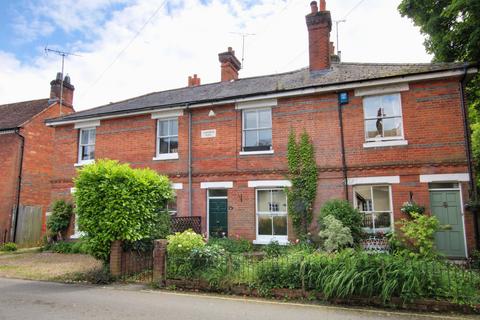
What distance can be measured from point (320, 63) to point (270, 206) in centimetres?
694

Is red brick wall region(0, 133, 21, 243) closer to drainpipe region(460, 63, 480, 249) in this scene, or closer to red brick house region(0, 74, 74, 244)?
red brick house region(0, 74, 74, 244)

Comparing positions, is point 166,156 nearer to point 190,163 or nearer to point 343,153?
point 190,163

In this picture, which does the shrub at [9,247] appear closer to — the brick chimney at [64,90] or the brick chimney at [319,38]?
the brick chimney at [64,90]

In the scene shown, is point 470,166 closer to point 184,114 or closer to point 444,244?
point 444,244

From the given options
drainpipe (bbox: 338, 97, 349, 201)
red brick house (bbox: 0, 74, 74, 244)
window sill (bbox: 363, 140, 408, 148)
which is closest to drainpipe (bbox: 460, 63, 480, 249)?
window sill (bbox: 363, 140, 408, 148)

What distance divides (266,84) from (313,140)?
437cm

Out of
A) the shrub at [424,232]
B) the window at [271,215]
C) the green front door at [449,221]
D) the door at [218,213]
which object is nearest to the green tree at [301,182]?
the window at [271,215]

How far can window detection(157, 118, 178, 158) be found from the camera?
16812mm

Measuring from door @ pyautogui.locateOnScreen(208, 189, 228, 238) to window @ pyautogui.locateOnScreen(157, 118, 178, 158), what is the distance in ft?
9.74

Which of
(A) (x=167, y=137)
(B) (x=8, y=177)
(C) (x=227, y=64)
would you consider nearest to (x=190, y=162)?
(A) (x=167, y=137)

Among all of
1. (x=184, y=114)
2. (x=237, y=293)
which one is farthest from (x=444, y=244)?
(x=184, y=114)

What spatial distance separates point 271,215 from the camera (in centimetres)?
1459

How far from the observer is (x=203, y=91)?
18.9m

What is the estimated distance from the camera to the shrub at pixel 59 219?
702 inches
